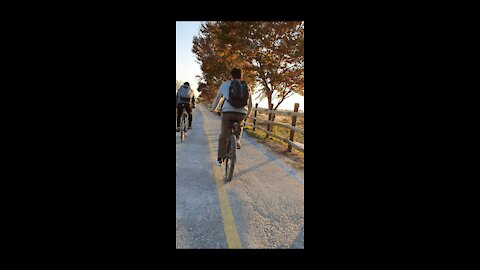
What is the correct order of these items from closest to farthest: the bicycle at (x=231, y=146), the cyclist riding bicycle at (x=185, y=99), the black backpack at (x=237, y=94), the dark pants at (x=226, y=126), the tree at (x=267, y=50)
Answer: the black backpack at (x=237, y=94)
the bicycle at (x=231, y=146)
the dark pants at (x=226, y=126)
the cyclist riding bicycle at (x=185, y=99)
the tree at (x=267, y=50)

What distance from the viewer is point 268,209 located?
9.61 feet

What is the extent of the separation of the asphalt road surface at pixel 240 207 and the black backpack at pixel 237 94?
146cm

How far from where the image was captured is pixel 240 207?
2936 mm

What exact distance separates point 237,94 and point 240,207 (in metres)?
1.89

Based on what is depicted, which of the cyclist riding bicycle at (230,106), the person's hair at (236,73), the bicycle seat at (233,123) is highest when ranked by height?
the person's hair at (236,73)

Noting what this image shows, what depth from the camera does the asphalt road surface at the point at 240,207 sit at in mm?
2256

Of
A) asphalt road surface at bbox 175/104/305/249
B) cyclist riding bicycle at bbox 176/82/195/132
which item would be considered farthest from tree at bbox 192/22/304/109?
asphalt road surface at bbox 175/104/305/249

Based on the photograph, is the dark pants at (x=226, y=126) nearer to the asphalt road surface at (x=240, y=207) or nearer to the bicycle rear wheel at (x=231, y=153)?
the bicycle rear wheel at (x=231, y=153)

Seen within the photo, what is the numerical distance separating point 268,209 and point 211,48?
17391 mm

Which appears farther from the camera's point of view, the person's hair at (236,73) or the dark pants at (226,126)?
the dark pants at (226,126)

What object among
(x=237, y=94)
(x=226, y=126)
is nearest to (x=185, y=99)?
(x=226, y=126)

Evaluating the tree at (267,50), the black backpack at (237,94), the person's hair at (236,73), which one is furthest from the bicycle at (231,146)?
the tree at (267,50)
